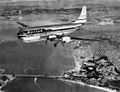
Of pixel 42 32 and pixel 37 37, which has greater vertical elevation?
pixel 42 32

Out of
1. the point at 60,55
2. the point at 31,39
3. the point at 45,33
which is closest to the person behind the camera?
the point at 60,55

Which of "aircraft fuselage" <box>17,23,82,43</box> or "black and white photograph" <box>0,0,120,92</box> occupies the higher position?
"aircraft fuselage" <box>17,23,82,43</box>

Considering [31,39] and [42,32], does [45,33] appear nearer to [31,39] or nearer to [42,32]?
[42,32]

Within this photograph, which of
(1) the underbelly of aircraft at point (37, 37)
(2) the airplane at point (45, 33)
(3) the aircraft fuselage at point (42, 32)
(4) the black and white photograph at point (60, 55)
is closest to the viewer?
(4) the black and white photograph at point (60, 55)

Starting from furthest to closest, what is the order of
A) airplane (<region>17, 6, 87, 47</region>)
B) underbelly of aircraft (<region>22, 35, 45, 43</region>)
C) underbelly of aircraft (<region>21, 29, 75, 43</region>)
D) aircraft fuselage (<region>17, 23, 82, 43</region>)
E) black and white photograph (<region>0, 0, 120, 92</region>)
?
underbelly of aircraft (<region>21, 29, 75, 43</region>)
underbelly of aircraft (<region>22, 35, 45, 43</region>)
airplane (<region>17, 6, 87, 47</region>)
aircraft fuselage (<region>17, 23, 82, 43</region>)
black and white photograph (<region>0, 0, 120, 92</region>)

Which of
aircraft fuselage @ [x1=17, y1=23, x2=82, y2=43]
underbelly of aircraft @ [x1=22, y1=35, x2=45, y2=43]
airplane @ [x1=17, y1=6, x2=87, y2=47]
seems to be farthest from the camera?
underbelly of aircraft @ [x1=22, y1=35, x2=45, y2=43]

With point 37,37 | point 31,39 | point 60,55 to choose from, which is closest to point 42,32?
point 37,37

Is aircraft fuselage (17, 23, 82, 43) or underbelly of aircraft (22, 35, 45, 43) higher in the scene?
aircraft fuselage (17, 23, 82, 43)

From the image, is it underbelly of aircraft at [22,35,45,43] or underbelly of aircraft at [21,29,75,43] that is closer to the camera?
underbelly of aircraft at [22,35,45,43]
